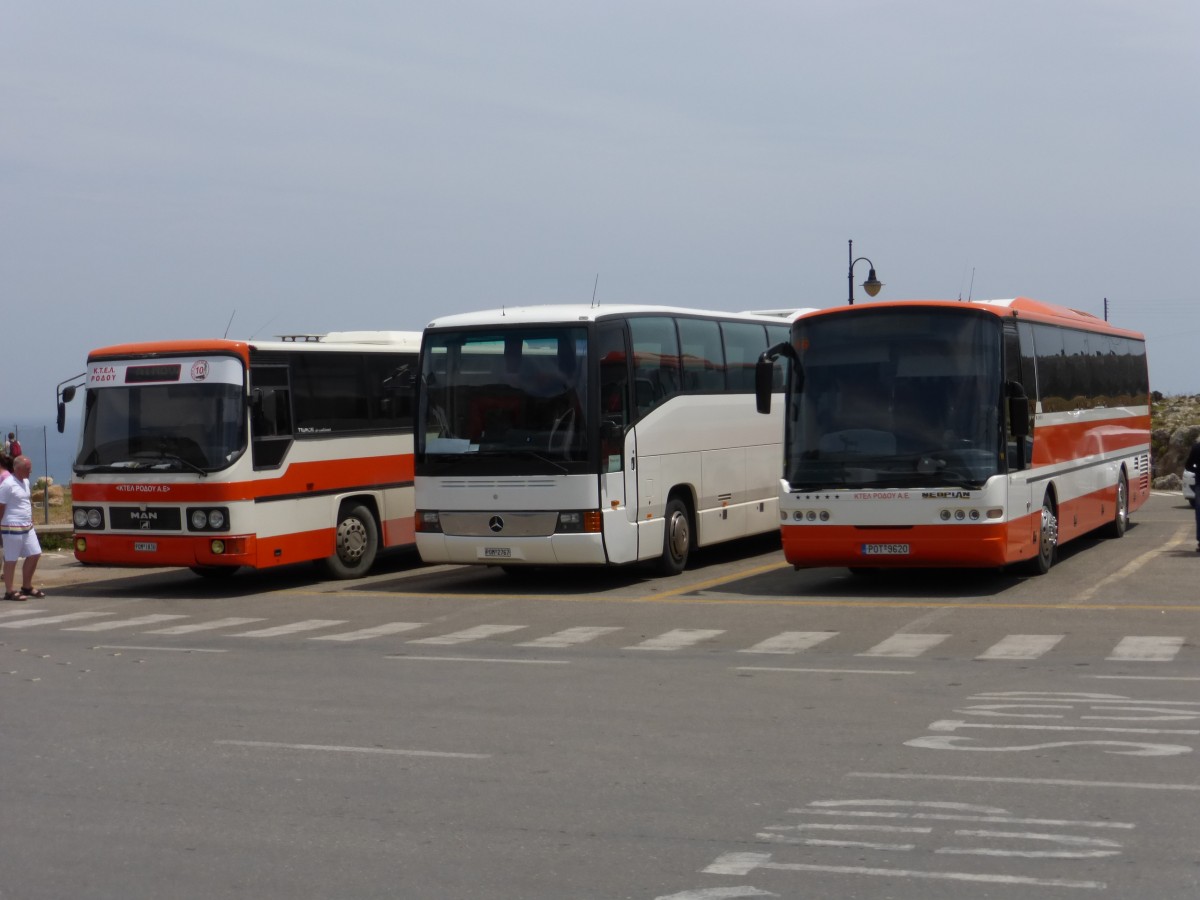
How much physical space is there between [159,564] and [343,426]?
299cm

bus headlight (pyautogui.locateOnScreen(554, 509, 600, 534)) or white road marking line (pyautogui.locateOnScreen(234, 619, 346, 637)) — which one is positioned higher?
bus headlight (pyautogui.locateOnScreen(554, 509, 600, 534))

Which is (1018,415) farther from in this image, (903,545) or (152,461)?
(152,461)

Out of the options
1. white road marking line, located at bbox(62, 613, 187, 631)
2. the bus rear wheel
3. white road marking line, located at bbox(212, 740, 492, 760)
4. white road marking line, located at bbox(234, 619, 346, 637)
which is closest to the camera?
white road marking line, located at bbox(212, 740, 492, 760)

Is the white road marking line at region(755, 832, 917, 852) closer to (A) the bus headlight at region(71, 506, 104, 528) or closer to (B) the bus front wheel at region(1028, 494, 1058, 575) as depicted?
(B) the bus front wheel at region(1028, 494, 1058, 575)

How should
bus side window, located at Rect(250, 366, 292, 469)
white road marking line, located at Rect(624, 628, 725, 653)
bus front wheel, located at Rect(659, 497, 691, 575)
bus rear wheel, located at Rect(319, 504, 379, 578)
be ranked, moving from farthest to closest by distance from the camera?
bus rear wheel, located at Rect(319, 504, 379, 578) → bus front wheel, located at Rect(659, 497, 691, 575) → bus side window, located at Rect(250, 366, 292, 469) → white road marking line, located at Rect(624, 628, 725, 653)

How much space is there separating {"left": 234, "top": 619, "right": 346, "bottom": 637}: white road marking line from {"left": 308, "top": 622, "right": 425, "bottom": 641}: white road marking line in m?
0.56

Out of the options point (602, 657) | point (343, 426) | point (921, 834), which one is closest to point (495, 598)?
point (343, 426)

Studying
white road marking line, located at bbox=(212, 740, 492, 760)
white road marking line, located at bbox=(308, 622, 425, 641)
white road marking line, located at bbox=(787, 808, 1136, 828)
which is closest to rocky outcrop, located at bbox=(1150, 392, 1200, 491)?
white road marking line, located at bbox=(308, 622, 425, 641)

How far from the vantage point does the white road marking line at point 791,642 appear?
1388cm

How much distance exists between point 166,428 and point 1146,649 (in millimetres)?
11570

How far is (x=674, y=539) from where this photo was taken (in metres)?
20.9

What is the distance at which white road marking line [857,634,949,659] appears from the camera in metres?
13.5

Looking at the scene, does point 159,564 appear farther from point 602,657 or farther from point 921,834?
point 921,834

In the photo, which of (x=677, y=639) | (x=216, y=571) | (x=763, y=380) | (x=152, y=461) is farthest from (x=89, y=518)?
(x=677, y=639)
